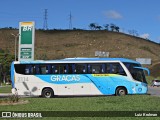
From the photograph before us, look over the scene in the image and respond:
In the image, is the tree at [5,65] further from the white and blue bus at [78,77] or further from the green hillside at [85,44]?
the white and blue bus at [78,77]

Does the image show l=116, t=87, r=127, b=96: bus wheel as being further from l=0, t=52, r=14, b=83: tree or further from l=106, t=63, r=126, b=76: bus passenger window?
l=0, t=52, r=14, b=83: tree

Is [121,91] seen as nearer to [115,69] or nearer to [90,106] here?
[115,69]

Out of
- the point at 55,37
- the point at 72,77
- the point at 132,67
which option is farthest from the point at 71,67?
the point at 55,37

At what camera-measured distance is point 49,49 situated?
148125mm

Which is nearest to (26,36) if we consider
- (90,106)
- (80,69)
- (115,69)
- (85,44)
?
(80,69)

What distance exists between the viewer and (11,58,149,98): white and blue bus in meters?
30.3

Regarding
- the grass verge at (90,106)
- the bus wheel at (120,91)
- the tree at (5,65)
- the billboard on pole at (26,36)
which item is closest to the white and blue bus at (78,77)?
the bus wheel at (120,91)

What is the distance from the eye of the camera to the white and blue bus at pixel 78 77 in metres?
30.3

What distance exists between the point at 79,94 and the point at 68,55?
10574cm

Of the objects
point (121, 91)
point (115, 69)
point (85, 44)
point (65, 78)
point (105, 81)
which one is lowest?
point (121, 91)

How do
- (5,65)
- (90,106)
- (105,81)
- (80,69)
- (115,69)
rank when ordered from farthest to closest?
→ (5,65)
(80,69)
(115,69)
(105,81)
(90,106)

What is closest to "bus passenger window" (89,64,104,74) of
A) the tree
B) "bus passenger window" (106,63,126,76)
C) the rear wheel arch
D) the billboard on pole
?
"bus passenger window" (106,63,126,76)

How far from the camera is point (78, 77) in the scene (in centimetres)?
3059

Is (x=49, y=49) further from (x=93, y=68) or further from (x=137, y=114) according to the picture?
(x=137, y=114)
